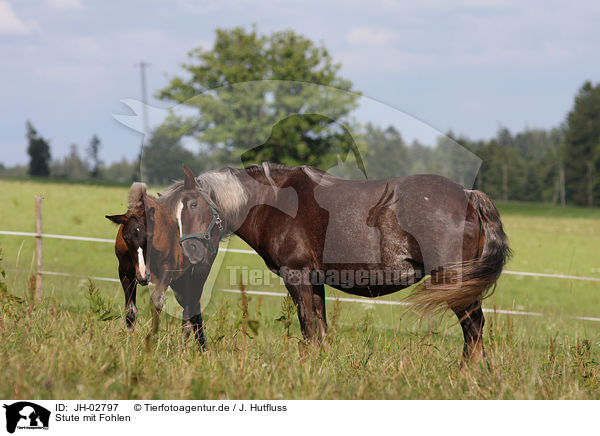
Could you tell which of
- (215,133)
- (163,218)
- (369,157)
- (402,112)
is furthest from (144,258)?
(402,112)

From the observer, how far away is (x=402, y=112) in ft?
13.8

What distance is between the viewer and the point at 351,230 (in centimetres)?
468

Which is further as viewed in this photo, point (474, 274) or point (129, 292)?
point (129, 292)

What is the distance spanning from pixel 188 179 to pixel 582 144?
69.2 metres

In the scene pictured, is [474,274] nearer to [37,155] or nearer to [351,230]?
[351,230]

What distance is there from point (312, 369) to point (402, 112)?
2144 mm

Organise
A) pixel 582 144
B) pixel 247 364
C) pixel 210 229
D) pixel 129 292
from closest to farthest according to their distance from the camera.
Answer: pixel 247 364
pixel 210 229
pixel 129 292
pixel 582 144

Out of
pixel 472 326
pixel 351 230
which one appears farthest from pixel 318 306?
pixel 472 326

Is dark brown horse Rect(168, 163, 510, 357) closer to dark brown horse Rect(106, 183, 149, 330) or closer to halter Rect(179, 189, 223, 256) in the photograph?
halter Rect(179, 189, 223, 256)

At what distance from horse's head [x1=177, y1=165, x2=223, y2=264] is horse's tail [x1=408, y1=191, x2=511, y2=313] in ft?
5.86

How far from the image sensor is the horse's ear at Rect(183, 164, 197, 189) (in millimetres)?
4441

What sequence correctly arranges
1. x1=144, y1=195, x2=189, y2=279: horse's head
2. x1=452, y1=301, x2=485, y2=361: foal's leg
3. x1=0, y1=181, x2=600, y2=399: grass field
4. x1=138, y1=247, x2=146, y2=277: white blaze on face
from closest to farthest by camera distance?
x1=0, y1=181, x2=600, y2=399: grass field → x1=138, y1=247, x2=146, y2=277: white blaze on face → x1=144, y1=195, x2=189, y2=279: horse's head → x1=452, y1=301, x2=485, y2=361: foal's leg

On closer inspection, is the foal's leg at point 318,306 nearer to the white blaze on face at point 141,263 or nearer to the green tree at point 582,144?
the white blaze on face at point 141,263
